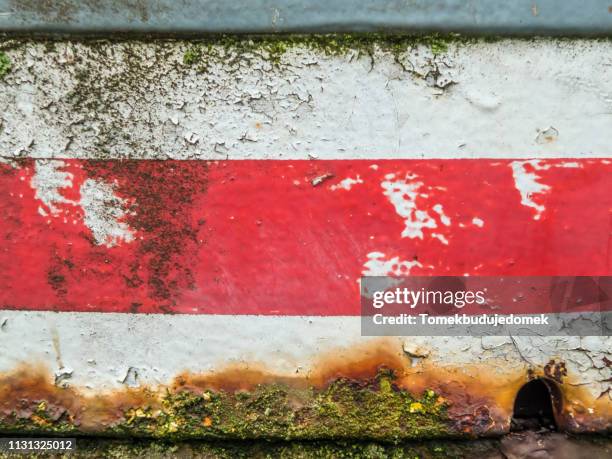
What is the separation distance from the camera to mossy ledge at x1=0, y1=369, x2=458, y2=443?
1.45 meters

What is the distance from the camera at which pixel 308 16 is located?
1.31m

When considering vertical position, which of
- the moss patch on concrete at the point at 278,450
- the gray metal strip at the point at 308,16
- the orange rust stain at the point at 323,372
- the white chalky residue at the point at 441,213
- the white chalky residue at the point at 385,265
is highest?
the gray metal strip at the point at 308,16

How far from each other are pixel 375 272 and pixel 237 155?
0.58 meters

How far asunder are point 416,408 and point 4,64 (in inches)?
67.9

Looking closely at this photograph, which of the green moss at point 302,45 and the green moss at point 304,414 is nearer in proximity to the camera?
the green moss at point 302,45

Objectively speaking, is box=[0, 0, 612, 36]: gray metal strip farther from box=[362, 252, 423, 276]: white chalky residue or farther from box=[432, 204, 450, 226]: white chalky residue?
box=[362, 252, 423, 276]: white chalky residue

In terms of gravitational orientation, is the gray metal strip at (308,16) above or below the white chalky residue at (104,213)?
above

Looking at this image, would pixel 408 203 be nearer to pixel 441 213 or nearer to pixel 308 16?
pixel 441 213

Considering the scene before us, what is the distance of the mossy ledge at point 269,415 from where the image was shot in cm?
145

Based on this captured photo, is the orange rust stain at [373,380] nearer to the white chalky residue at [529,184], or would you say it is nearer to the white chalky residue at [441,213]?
the white chalky residue at [441,213]

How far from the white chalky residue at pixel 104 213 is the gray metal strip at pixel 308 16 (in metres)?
0.48

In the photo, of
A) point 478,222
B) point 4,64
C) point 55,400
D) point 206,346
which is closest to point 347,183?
point 478,222

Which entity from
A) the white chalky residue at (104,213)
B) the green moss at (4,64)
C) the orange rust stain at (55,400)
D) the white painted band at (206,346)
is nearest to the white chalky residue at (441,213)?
the white painted band at (206,346)

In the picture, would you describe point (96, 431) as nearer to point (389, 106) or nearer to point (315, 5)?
point (389, 106)
